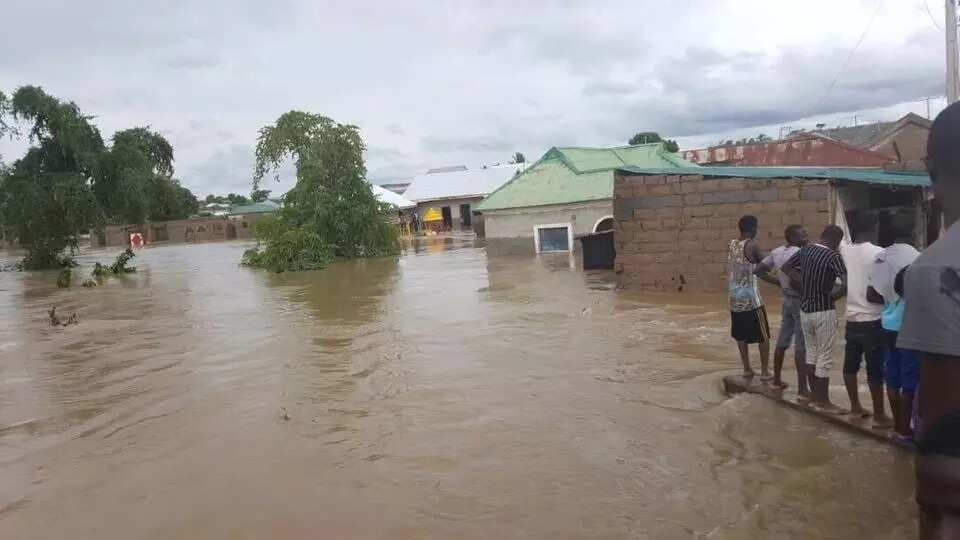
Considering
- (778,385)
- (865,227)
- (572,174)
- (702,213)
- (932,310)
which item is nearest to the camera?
(932,310)

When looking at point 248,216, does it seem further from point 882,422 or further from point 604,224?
point 882,422

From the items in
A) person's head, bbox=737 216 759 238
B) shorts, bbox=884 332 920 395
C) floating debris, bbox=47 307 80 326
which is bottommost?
floating debris, bbox=47 307 80 326

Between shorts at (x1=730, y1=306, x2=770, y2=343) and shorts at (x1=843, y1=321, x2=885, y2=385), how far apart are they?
107cm

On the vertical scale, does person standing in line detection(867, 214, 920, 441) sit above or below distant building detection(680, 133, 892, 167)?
below

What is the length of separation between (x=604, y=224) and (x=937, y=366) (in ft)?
74.1

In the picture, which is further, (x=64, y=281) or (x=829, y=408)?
(x=64, y=281)

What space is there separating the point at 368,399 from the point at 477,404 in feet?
4.09

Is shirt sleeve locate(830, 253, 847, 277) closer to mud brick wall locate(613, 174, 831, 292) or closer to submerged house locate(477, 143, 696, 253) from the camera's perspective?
mud brick wall locate(613, 174, 831, 292)

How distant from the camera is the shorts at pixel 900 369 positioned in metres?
4.42

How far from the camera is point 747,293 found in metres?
6.41

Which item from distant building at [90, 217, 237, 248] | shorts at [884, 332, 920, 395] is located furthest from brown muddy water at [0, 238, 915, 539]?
distant building at [90, 217, 237, 248]

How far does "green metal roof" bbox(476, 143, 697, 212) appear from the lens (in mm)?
24656

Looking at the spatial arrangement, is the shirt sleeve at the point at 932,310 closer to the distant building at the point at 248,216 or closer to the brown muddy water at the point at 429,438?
the brown muddy water at the point at 429,438

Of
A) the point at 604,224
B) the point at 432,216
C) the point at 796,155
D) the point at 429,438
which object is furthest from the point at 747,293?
the point at 432,216
